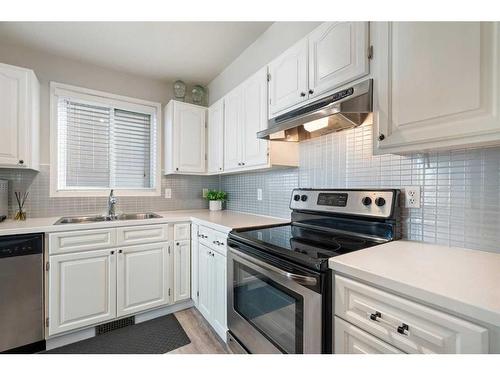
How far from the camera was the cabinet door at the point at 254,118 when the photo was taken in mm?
1779

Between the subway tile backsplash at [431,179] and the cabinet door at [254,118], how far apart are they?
380 mm

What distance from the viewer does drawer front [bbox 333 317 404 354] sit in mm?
772

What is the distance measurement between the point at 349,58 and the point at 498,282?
3.60ft

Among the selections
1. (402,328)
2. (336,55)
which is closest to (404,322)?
(402,328)

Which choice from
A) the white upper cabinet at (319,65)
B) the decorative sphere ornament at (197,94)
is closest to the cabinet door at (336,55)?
the white upper cabinet at (319,65)

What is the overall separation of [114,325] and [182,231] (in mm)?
916

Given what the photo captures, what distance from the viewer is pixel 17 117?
1.82m

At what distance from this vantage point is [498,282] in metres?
0.70

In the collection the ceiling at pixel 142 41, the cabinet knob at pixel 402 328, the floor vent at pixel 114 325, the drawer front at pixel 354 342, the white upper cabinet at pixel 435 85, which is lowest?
the floor vent at pixel 114 325

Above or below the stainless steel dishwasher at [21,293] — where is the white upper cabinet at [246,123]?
above

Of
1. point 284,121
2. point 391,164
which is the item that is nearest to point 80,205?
point 284,121

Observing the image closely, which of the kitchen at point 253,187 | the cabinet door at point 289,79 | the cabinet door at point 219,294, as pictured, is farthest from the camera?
the cabinet door at point 219,294

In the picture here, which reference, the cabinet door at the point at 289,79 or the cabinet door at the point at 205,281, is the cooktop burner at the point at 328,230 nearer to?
the cabinet door at the point at 205,281
